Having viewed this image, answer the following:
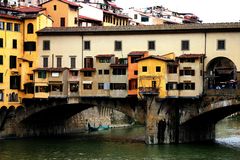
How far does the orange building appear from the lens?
5772 centimetres

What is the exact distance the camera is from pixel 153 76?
184 feet

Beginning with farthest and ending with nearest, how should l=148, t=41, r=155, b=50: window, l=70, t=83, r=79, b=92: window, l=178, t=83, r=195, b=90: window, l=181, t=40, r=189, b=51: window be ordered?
l=70, t=83, r=79, b=92: window → l=148, t=41, r=155, b=50: window → l=181, t=40, r=189, b=51: window → l=178, t=83, r=195, b=90: window

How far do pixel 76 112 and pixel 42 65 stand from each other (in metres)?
8.51

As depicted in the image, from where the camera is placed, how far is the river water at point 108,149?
165 ft

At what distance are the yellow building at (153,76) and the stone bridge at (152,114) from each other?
0.68 meters

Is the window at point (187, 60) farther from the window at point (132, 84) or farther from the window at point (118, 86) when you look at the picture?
the window at point (118, 86)

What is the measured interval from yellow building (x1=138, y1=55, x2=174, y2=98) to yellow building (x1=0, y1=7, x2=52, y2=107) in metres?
11.3

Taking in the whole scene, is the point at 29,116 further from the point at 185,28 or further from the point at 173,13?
the point at 173,13

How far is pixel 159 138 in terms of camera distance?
5631cm

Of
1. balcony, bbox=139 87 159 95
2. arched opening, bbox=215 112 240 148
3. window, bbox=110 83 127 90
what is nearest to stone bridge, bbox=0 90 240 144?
balcony, bbox=139 87 159 95

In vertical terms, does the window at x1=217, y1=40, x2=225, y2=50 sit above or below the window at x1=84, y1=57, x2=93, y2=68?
above

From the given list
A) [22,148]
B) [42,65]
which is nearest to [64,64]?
[42,65]

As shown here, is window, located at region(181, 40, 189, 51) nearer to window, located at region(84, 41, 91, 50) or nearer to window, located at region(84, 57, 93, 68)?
window, located at region(84, 57, 93, 68)

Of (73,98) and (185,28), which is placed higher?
(185,28)
